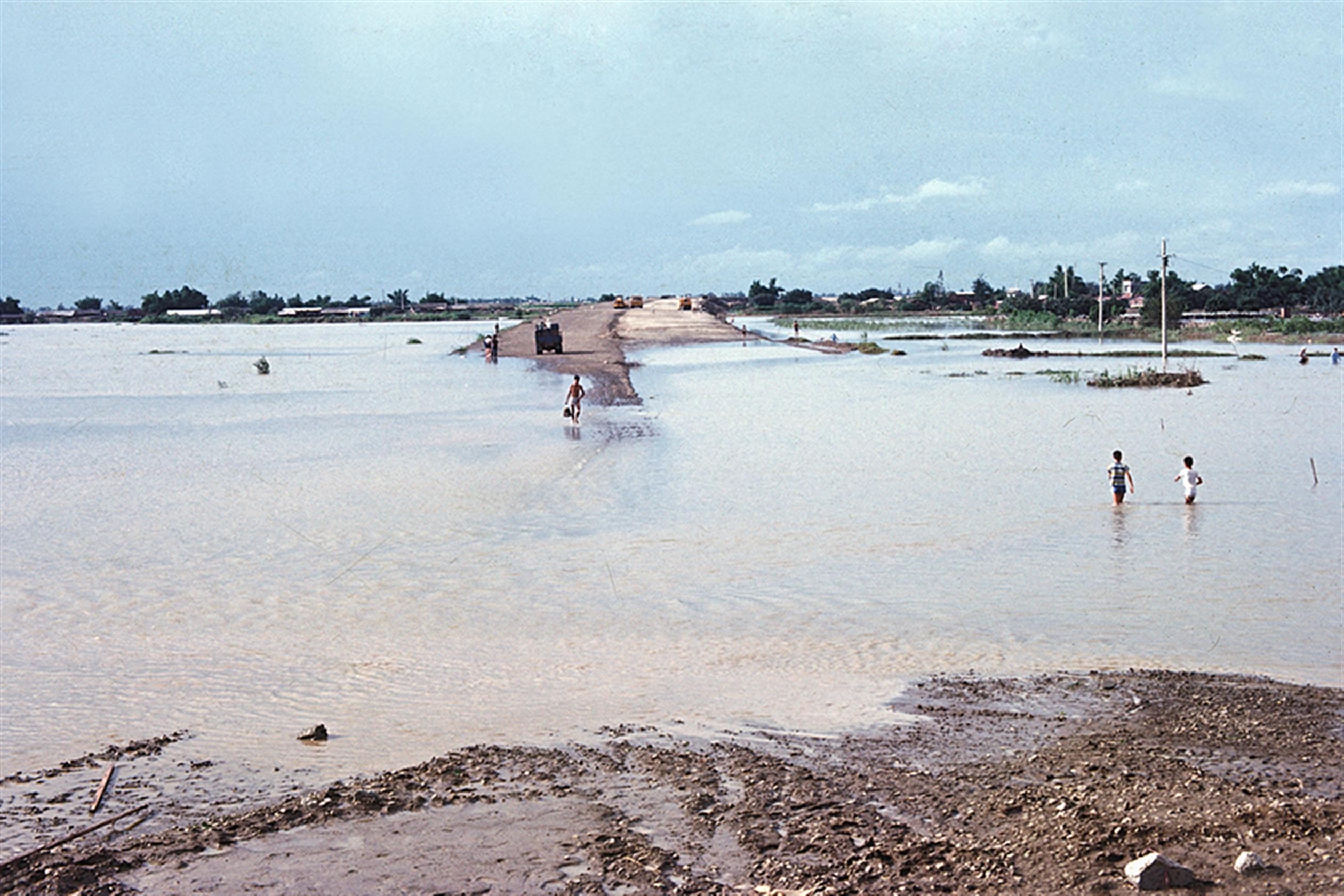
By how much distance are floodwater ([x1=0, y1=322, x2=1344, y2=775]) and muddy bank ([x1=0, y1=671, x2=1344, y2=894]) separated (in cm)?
87

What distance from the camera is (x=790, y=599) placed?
1211cm

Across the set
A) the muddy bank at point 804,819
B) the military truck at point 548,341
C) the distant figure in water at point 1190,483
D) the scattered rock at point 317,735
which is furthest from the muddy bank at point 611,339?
the muddy bank at point 804,819

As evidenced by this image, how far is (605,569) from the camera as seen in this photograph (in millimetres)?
13672

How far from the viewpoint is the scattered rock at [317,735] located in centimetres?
773

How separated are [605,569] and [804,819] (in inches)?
317

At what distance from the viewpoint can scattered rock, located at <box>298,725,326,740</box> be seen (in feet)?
25.3

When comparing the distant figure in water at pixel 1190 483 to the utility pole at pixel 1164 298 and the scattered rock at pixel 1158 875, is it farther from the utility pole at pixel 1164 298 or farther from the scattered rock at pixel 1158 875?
the utility pole at pixel 1164 298

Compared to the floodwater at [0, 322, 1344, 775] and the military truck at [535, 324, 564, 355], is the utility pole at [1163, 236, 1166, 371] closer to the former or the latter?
the floodwater at [0, 322, 1344, 775]

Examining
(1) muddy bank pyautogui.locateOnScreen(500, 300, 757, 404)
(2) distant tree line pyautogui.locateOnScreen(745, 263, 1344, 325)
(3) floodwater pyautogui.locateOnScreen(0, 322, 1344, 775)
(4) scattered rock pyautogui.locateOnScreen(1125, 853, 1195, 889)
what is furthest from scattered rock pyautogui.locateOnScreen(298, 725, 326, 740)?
(2) distant tree line pyautogui.locateOnScreen(745, 263, 1344, 325)

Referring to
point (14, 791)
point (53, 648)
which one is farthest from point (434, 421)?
point (14, 791)

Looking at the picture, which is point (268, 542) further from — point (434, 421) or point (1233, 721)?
point (434, 421)

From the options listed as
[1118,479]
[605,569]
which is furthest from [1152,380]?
[605,569]

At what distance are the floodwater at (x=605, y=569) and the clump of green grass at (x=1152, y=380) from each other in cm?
1184

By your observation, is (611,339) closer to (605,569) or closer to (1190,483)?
(1190,483)
